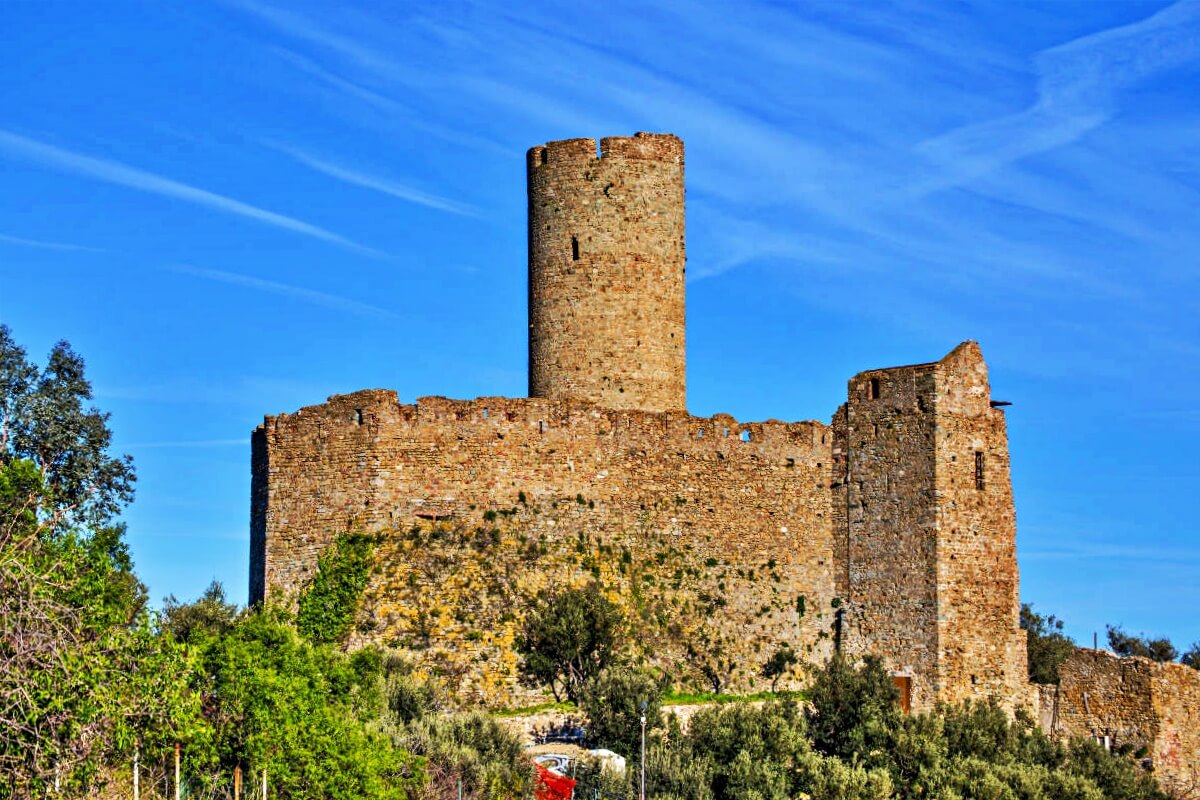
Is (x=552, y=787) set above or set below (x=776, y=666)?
below

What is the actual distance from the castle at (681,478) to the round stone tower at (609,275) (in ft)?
0.17

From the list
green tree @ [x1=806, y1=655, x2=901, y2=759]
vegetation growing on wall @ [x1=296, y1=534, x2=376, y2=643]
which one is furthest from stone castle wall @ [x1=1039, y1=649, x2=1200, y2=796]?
vegetation growing on wall @ [x1=296, y1=534, x2=376, y2=643]

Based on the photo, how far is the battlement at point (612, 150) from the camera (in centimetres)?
4369

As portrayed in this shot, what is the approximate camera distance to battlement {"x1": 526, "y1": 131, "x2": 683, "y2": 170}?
43688 millimetres

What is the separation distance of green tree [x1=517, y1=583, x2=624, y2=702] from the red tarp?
351cm

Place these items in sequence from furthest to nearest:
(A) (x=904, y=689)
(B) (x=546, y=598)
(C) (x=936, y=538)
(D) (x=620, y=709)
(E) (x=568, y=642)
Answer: (C) (x=936, y=538) < (A) (x=904, y=689) < (B) (x=546, y=598) < (E) (x=568, y=642) < (D) (x=620, y=709)

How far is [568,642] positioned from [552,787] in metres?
4.67

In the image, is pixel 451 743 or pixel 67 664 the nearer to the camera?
pixel 67 664

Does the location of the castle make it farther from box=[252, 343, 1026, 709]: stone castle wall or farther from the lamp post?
the lamp post

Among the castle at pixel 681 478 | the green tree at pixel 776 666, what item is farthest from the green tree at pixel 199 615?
the green tree at pixel 776 666

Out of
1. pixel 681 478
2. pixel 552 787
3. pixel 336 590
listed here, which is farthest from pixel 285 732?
pixel 681 478

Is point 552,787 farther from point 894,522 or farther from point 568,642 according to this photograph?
point 894,522

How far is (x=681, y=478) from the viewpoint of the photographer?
136ft

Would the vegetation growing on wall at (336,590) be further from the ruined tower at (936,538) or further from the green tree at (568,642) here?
the ruined tower at (936,538)
